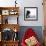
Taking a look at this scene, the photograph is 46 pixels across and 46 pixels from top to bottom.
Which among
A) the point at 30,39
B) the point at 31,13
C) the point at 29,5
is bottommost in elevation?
the point at 30,39

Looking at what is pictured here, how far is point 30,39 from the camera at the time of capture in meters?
5.45

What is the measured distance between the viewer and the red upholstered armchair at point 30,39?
5.43 meters

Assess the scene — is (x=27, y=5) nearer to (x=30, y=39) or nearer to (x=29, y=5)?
(x=29, y=5)

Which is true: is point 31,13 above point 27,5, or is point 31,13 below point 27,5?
below

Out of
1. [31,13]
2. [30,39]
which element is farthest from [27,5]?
[30,39]

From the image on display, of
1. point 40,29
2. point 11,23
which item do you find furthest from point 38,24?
point 11,23

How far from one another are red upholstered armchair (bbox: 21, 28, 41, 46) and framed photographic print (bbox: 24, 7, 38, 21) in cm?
45

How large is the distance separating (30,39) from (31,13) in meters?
1.13

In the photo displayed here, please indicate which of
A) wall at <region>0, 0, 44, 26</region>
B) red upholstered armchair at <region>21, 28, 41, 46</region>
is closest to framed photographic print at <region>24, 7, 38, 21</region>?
wall at <region>0, 0, 44, 26</region>

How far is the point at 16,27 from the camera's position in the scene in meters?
6.00

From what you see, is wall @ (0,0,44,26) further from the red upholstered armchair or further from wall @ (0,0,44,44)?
the red upholstered armchair

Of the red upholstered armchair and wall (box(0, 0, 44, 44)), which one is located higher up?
wall (box(0, 0, 44, 44))

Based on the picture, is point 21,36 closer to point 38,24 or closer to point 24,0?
point 38,24

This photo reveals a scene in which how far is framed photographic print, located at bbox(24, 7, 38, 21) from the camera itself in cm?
607
